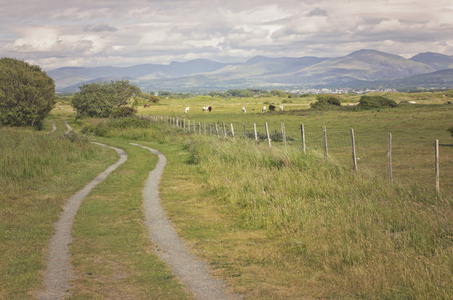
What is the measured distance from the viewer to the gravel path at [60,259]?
7.04 metres

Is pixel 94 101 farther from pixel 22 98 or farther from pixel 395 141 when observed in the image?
pixel 395 141

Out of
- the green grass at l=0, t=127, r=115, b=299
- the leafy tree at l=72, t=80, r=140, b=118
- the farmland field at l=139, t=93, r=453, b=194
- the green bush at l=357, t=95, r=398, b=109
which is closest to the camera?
the green grass at l=0, t=127, r=115, b=299

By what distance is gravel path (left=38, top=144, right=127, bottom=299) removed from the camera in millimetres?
7039

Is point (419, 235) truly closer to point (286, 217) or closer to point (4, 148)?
point (286, 217)

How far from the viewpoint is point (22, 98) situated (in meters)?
65.9

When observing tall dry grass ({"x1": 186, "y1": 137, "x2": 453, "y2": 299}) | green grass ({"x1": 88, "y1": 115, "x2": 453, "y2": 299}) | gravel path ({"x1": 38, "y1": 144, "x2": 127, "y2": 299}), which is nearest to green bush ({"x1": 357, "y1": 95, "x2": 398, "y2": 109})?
green grass ({"x1": 88, "y1": 115, "x2": 453, "y2": 299})

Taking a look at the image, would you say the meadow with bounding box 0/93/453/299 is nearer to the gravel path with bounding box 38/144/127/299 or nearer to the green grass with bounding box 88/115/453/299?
the green grass with bounding box 88/115/453/299

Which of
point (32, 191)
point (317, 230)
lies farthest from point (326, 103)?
point (317, 230)

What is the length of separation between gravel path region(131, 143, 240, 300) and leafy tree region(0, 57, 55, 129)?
189ft

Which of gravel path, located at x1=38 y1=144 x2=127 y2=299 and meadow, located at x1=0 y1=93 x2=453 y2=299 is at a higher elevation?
gravel path, located at x1=38 y1=144 x2=127 y2=299

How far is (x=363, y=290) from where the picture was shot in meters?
6.87

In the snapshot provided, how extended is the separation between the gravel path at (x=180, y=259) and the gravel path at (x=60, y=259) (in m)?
1.82

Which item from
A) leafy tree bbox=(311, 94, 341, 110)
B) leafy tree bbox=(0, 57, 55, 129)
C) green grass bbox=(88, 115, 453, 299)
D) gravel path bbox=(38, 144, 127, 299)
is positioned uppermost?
leafy tree bbox=(0, 57, 55, 129)

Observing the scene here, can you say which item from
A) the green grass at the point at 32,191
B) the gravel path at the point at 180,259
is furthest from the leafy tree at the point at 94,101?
the gravel path at the point at 180,259
